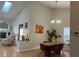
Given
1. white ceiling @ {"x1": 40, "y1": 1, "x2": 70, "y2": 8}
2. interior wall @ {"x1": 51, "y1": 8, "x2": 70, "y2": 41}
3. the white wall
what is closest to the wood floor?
the white wall

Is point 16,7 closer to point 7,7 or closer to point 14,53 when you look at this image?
point 7,7

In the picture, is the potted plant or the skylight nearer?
the skylight

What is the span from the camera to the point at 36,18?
8.32ft

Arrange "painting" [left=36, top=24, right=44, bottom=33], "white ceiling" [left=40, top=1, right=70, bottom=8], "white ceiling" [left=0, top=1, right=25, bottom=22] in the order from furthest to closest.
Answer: "painting" [left=36, top=24, right=44, bottom=33]
"white ceiling" [left=0, top=1, right=25, bottom=22]
"white ceiling" [left=40, top=1, right=70, bottom=8]

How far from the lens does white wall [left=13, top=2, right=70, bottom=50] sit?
2.46m

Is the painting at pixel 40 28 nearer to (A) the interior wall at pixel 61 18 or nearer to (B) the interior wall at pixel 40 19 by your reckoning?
(B) the interior wall at pixel 40 19

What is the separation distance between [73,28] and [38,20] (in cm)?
74

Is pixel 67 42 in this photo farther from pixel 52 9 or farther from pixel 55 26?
pixel 52 9

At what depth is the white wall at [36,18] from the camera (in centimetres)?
246

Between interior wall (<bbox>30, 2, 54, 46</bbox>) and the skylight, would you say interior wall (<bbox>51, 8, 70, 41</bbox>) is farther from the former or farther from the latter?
the skylight

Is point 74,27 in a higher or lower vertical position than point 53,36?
higher

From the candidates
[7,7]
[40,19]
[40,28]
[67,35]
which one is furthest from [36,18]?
[67,35]

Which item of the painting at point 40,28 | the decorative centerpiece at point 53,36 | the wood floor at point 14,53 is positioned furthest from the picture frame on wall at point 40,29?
the wood floor at point 14,53

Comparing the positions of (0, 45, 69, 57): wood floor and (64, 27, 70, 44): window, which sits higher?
(64, 27, 70, 44): window
